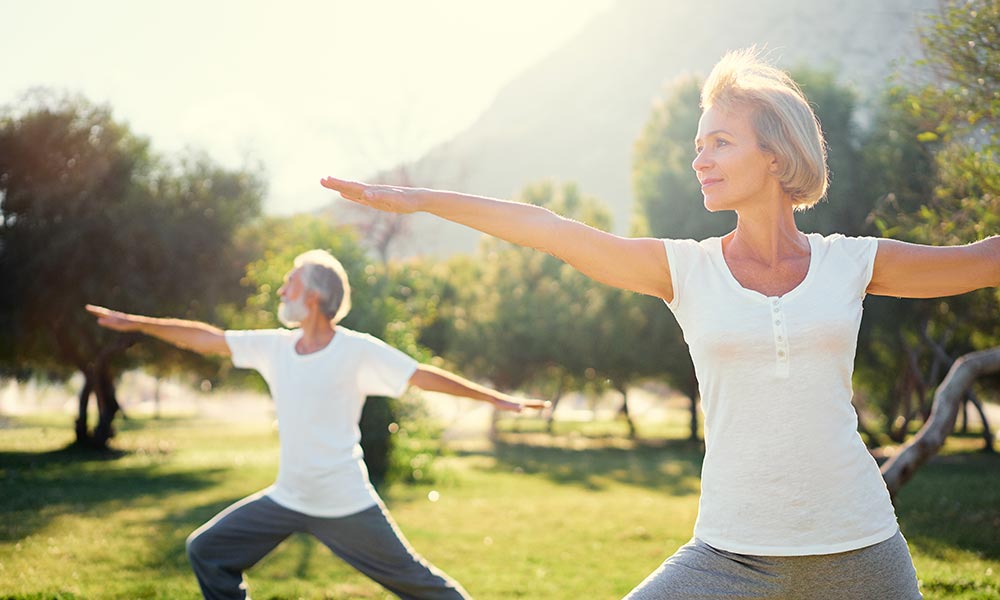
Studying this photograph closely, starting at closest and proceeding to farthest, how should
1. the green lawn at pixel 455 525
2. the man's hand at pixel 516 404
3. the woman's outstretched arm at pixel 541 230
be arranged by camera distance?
the woman's outstretched arm at pixel 541 230 < the man's hand at pixel 516 404 < the green lawn at pixel 455 525

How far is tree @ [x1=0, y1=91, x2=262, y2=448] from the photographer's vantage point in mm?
25891

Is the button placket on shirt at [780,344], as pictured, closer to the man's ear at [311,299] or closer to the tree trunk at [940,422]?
the man's ear at [311,299]

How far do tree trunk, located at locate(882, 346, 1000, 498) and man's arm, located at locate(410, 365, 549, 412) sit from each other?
252 inches

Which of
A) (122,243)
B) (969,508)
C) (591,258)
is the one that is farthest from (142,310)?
(591,258)

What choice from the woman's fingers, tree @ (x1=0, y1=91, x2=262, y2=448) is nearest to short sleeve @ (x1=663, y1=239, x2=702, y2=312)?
the woman's fingers

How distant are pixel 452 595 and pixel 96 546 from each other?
7623 mm

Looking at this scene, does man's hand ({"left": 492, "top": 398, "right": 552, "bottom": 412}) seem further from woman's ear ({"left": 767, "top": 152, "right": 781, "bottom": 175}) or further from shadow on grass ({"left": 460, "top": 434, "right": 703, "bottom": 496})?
shadow on grass ({"left": 460, "top": 434, "right": 703, "bottom": 496})

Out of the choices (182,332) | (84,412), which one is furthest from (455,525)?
(84,412)

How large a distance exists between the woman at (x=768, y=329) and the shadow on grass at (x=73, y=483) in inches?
447

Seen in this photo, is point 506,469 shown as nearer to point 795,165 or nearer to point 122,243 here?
point 122,243

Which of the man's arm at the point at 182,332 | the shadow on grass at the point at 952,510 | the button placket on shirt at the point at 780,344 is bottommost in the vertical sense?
the shadow on grass at the point at 952,510

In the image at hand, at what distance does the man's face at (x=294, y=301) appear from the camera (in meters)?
6.28

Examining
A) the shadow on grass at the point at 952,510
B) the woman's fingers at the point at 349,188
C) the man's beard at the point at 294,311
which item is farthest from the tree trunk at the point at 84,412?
the woman's fingers at the point at 349,188

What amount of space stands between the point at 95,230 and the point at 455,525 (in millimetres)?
16671
